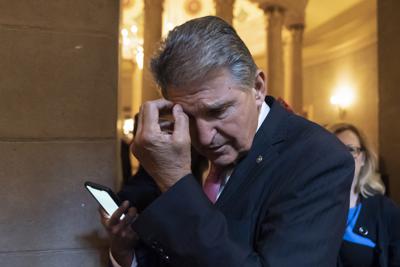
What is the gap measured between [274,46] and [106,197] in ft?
28.0

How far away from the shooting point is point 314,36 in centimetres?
1155

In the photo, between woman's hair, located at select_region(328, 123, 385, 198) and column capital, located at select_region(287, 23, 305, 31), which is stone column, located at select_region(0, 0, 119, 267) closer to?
woman's hair, located at select_region(328, 123, 385, 198)

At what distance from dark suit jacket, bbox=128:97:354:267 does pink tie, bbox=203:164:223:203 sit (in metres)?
0.13

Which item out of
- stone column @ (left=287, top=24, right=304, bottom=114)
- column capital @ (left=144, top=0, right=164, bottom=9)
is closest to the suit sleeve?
column capital @ (left=144, top=0, right=164, bottom=9)

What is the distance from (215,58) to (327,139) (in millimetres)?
338

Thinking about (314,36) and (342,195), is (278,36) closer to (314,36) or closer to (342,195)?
(314,36)

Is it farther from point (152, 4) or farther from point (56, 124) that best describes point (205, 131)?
point (152, 4)

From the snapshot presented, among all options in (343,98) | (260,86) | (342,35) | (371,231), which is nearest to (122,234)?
(260,86)

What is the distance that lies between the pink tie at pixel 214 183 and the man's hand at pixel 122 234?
25cm

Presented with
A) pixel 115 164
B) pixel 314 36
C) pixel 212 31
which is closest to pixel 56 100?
pixel 115 164

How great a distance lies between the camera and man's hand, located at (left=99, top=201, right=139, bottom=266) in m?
1.41

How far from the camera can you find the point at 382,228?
95.4 inches

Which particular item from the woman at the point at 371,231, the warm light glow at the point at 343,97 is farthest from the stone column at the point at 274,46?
the woman at the point at 371,231

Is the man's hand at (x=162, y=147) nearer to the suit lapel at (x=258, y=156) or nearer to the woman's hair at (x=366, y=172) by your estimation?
the suit lapel at (x=258, y=156)
